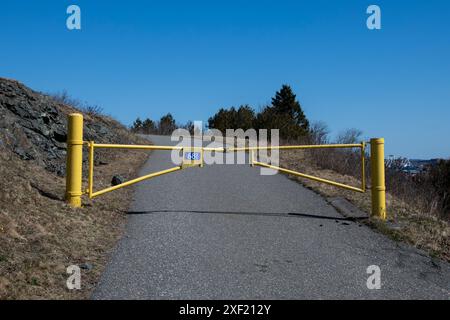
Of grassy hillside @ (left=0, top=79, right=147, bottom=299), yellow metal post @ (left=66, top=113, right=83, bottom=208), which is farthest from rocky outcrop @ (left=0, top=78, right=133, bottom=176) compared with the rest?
yellow metal post @ (left=66, top=113, right=83, bottom=208)

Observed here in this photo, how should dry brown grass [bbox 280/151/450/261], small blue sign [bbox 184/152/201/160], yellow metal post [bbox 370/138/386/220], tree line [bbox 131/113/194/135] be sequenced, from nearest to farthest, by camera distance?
1. dry brown grass [bbox 280/151/450/261]
2. yellow metal post [bbox 370/138/386/220]
3. small blue sign [bbox 184/152/201/160]
4. tree line [bbox 131/113/194/135]

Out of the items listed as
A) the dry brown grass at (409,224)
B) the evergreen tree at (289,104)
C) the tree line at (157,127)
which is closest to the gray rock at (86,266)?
the dry brown grass at (409,224)

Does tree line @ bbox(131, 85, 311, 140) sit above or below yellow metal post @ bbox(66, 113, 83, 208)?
above

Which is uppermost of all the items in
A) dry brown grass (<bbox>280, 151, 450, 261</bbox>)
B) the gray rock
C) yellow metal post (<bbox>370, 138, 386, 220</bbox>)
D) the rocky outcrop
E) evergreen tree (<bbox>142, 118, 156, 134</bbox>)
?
evergreen tree (<bbox>142, 118, 156, 134</bbox>)

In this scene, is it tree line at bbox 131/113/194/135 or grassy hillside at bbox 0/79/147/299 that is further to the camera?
tree line at bbox 131/113/194/135

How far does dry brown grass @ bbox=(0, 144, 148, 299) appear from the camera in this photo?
419 cm

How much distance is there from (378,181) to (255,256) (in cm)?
328

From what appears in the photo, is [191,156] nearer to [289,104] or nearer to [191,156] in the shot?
[191,156]

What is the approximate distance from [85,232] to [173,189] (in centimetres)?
401

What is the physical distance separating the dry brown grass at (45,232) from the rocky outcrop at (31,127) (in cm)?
52

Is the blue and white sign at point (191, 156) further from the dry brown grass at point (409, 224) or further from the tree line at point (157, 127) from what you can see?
the tree line at point (157, 127)

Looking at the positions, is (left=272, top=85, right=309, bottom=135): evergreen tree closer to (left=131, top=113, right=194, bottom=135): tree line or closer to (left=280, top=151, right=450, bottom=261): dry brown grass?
(left=131, top=113, right=194, bottom=135): tree line

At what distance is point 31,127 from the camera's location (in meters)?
9.99

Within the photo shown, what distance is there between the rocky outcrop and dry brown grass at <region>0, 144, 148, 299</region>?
0.52 meters
